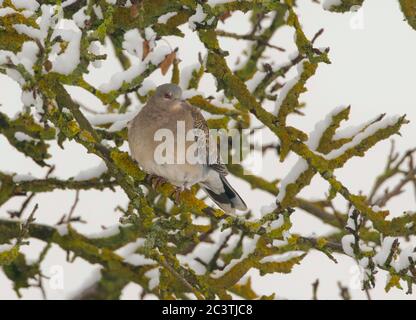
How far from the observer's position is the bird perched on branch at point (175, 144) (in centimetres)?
516

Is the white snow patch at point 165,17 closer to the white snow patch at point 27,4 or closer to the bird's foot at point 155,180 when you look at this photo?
the white snow patch at point 27,4

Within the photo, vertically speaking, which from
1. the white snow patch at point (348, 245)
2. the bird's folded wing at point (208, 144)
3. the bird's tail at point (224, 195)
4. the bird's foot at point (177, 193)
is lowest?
the white snow patch at point (348, 245)

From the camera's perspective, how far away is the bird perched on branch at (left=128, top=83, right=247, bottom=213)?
516cm

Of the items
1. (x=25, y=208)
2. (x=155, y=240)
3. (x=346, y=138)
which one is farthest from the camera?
(x=25, y=208)

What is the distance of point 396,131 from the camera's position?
434cm

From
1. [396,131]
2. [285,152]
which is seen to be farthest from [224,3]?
[396,131]

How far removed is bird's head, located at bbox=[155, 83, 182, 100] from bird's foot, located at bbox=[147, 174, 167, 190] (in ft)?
1.67

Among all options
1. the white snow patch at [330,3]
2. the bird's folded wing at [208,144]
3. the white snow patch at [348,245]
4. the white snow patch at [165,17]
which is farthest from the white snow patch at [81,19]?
the white snow patch at [348,245]

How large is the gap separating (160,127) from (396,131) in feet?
5.40

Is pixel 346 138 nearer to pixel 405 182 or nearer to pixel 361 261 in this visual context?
pixel 361 261

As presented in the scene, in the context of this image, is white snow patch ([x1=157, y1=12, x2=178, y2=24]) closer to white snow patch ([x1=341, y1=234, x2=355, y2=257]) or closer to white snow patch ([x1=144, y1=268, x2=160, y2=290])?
white snow patch ([x1=341, y1=234, x2=355, y2=257])

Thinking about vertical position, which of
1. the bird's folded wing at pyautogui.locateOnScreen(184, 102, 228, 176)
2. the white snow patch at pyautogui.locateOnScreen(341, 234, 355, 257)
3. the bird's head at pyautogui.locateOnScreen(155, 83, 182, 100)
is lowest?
the white snow patch at pyautogui.locateOnScreen(341, 234, 355, 257)

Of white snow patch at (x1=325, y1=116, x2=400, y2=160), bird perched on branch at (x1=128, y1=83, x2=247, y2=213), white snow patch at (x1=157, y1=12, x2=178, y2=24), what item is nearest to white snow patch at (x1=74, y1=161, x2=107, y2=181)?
bird perched on branch at (x1=128, y1=83, x2=247, y2=213)

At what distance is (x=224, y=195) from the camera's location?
5715 mm
